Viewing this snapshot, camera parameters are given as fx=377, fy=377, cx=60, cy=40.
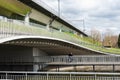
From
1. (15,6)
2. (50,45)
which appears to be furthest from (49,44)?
(15,6)

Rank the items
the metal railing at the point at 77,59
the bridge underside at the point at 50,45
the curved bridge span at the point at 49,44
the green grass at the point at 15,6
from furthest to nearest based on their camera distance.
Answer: the metal railing at the point at 77,59
the green grass at the point at 15,6
the bridge underside at the point at 50,45
the curved bridge span at the point at 49,44

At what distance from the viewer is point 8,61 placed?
48.0 meters

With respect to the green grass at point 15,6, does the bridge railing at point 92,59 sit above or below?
below

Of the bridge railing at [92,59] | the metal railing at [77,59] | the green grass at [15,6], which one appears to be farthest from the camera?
the bridge railing at [92,59]

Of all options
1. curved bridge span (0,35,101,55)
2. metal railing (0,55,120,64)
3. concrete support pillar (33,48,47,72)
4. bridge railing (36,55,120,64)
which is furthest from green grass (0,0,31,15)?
bridge railing (36,55,120,64)

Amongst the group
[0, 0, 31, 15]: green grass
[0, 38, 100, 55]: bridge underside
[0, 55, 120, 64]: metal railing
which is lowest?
[0, 55, 120, 64]: metal railing

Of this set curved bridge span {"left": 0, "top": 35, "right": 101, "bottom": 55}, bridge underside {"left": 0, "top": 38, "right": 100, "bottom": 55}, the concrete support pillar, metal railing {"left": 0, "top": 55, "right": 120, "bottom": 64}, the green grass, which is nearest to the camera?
curved bridge span {"left": 0, "top": 35, "right": 101, "bottom": 55}

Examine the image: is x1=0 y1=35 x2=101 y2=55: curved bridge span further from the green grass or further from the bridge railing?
the green grass

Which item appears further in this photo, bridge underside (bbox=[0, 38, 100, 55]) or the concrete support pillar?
the concrete support pillar

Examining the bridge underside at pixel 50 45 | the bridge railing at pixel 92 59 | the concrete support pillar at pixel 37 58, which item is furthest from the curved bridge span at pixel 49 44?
the bridge railing at pixel 92 59

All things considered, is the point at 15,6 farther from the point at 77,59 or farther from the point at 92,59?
the point at 92,59

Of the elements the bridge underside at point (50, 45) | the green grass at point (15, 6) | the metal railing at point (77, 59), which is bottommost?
the metal railing at point (77, 59)

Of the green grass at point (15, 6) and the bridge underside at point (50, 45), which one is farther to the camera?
the green grass at point (15, 6)

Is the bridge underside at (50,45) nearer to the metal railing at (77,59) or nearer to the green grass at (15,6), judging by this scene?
the metal railing at (77,59)
